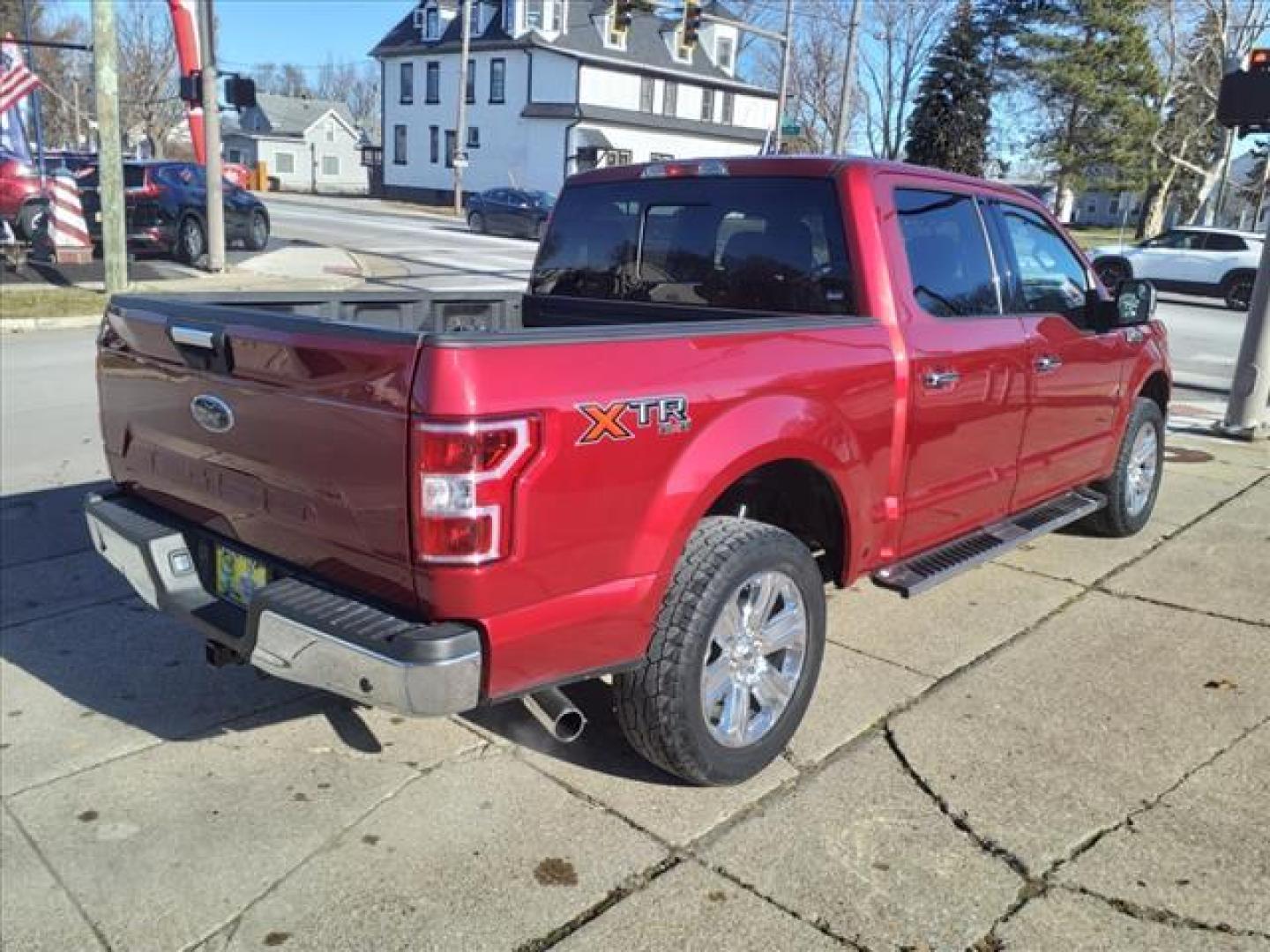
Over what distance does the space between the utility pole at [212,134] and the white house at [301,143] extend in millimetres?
51983

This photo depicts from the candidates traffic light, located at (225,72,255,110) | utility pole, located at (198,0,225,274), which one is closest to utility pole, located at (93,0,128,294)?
traffic light, located at (225,72,255,110)

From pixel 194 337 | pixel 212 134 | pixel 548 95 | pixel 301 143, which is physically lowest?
pixel 194 337

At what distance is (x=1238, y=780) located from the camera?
3.41m

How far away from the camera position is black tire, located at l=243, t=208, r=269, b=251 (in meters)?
22.0

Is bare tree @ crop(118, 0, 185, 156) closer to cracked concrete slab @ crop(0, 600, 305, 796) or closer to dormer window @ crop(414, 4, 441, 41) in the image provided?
dormer window @ crop(414, 4, 441, 41)

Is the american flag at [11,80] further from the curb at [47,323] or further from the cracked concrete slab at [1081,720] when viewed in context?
the cracked concrete slab at [1081,720]

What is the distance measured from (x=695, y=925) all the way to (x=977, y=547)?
7.20 feet

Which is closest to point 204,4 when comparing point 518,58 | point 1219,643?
point 1219,643

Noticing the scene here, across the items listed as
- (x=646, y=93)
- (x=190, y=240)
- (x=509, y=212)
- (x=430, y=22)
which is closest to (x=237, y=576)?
(x=190, y=240)

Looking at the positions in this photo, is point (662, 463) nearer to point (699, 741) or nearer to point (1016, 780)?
point (699, 741)

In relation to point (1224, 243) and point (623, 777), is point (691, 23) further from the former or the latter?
Answer: point (623, 777)

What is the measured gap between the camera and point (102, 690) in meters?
3.87

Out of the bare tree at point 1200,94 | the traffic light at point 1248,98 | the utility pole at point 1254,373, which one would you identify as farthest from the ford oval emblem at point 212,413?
the bare tree at point 1200,94

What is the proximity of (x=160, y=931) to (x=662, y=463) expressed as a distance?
1683mm
